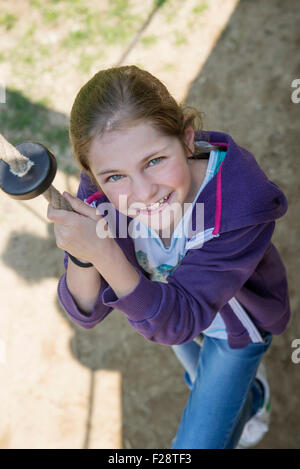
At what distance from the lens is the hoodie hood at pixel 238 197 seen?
1390mm

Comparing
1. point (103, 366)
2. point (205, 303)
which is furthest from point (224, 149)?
point (103, 366)

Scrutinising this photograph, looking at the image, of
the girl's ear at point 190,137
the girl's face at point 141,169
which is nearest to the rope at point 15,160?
the girl's face at point 141,169

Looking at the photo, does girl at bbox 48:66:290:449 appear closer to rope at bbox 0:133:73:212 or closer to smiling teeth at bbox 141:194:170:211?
smiling teeth at bbox 141:194:170:211

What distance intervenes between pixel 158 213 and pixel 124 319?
62.5 inches

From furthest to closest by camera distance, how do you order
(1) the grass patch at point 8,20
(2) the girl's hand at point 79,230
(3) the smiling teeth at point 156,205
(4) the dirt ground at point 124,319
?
1. (1) the grass patch at point 8,20
2. (4) the dirt ground at point 124,319
3. (3) the smiling teeth at point 156,205
4. (2) the girl's hand at point 79,230

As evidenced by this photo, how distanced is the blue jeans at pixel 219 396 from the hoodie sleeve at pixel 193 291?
0.50 meters

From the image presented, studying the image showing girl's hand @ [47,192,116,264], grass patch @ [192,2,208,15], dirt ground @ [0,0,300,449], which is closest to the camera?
girl's hand @ [47,192,116,264]

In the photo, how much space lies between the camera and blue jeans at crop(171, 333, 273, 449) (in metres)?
1.86

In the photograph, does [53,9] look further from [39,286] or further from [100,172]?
[100,172]

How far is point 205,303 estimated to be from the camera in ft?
4.57

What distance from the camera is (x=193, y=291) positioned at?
1.40 metres

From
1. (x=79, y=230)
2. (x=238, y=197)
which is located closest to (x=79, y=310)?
(x=79, y=230)

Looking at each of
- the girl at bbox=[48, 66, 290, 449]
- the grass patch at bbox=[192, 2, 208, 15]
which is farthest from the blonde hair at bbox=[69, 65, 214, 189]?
the grass patch at bbox=[192, 2, 208, 15]

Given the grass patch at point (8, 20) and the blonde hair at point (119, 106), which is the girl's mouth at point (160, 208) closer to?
the blonde hair at point (119, 106)
